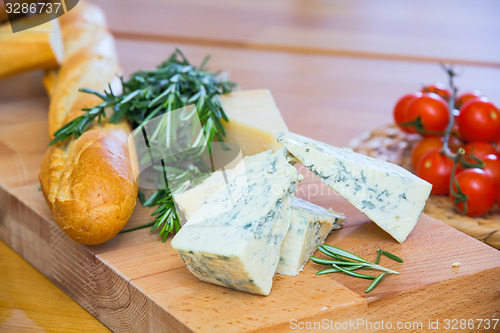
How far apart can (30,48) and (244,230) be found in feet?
3.71

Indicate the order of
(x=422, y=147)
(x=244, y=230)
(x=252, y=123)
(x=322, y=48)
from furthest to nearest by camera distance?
(x=322, y=48) < (x=422, y=147) < (x=252, y=123) < (x=244, y=230)

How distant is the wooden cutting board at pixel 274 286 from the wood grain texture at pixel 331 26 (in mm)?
1362

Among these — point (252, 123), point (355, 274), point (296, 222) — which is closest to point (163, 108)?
point (252, 123)

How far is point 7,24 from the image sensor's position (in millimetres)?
1854

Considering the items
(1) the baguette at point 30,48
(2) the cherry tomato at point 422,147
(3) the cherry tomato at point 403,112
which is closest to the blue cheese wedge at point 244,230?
(2) the cherry tomato at point 422,147

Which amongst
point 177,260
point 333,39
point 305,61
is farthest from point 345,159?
point 333,39

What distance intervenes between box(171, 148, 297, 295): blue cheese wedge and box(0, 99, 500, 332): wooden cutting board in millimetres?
45

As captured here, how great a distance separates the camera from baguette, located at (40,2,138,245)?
3.68 ft

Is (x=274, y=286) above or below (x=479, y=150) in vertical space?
above

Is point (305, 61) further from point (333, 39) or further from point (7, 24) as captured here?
point (7, 24)

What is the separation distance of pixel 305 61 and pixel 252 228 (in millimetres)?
1609

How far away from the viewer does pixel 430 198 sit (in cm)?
152

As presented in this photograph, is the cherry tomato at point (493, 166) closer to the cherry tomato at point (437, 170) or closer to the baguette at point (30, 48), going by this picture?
the cherry tomato at point (437, 170)

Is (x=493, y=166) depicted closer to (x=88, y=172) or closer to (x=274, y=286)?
(x=274, y=286)
